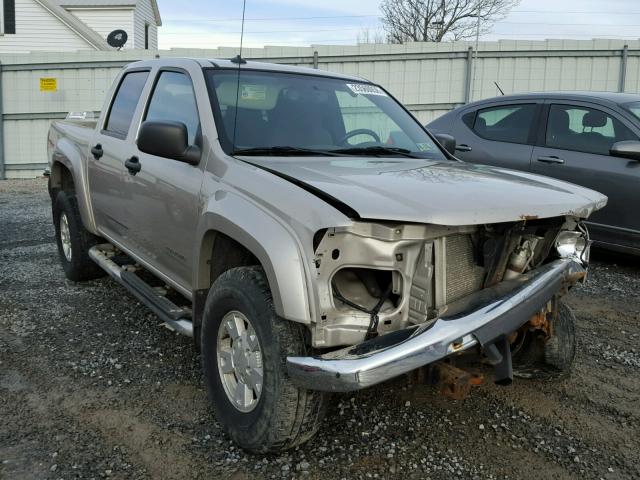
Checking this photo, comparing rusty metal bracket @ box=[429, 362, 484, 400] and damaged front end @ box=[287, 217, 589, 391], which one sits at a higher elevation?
damaged front end @ box=[287, 217, 589, 391]

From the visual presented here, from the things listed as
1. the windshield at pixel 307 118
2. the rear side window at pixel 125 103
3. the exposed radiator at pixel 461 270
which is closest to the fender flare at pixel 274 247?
the windshield at pixel 307 118

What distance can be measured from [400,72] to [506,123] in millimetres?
7472

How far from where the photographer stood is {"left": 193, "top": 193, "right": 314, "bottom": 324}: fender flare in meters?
2.46

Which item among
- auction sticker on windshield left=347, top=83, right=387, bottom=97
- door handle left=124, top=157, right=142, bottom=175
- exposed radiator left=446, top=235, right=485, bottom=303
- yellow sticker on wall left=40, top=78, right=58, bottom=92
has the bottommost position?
exposed radiator left=446, top=235, right=485, bottom=303

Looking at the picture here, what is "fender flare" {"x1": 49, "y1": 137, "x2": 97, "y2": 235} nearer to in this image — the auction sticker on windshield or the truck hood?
the auction sticker on windshield

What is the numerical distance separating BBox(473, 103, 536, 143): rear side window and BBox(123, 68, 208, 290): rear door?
4078mm

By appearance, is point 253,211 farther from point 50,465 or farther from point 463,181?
point 50,465

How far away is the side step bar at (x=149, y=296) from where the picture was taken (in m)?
3.49

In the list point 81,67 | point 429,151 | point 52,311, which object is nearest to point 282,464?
point 429,151

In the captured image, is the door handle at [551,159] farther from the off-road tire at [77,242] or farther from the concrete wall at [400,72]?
the concrete wall at [400,72]

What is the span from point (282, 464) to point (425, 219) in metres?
1.30

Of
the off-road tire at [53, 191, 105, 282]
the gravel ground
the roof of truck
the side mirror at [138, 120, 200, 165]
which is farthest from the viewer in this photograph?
the off-road tire at [53, 191, 105, 282]

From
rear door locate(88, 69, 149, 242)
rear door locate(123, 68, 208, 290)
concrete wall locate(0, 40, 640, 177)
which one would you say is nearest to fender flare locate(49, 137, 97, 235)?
rear door locate(88, 69, 149, 242)

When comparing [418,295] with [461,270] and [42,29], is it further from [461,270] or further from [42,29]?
[42,29]
